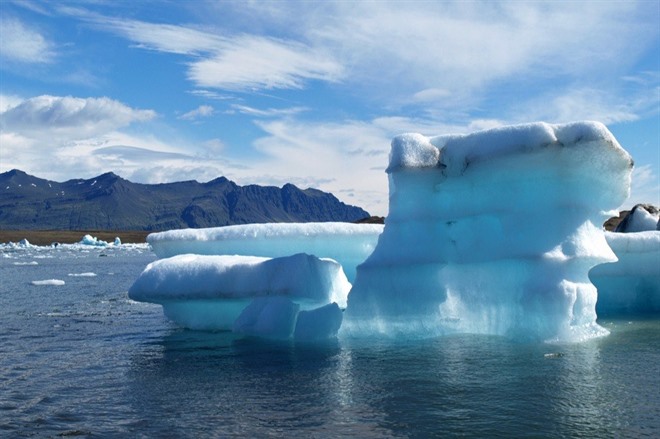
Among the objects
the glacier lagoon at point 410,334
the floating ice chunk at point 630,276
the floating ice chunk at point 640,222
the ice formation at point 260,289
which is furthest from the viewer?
the floating ice chunk at point 640,222

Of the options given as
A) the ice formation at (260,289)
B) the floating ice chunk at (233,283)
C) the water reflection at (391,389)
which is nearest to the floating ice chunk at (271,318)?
the ice formation at (260,289)

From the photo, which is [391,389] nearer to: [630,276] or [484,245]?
[484,245]

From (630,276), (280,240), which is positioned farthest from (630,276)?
(280,240)

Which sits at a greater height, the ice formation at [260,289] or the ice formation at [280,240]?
the ice formation at [280,240]

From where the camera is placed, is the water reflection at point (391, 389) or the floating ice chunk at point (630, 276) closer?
the water reflection at point (391, 389)

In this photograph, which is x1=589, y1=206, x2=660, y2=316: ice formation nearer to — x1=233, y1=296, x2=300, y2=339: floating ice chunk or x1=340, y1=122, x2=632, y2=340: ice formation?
x1=340, y1=122, x2=632, y2=340: ice formation

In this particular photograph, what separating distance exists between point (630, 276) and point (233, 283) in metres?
11.4

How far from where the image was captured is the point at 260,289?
15.1 m

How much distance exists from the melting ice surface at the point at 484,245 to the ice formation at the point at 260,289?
5 cm

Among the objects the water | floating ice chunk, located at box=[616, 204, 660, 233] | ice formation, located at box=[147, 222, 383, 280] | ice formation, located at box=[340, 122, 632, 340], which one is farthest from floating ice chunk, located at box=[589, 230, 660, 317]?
ice formation, located at box=[147, 222, 383, 280]

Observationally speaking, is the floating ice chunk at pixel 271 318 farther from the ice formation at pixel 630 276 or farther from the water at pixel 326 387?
the ice formation at pixel 630 276

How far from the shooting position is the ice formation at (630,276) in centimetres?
1878

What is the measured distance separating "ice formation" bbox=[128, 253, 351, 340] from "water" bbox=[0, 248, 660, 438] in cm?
60

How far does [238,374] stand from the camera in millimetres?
11633
